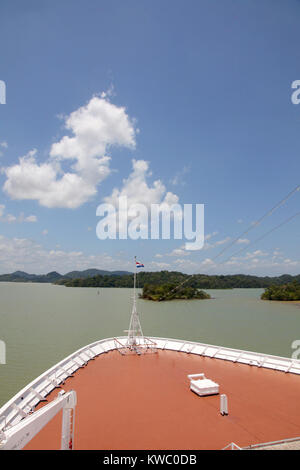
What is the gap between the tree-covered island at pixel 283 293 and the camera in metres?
65.4

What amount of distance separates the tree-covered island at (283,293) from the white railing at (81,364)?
61.2m

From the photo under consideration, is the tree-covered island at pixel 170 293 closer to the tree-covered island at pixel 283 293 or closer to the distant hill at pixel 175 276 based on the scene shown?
the tree-covered island at pixel 283 293

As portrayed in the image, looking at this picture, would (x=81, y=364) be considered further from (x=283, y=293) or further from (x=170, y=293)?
(x=283, y=293)

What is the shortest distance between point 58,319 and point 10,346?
40.4 feet

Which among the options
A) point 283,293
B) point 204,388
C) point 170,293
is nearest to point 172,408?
point 204,388

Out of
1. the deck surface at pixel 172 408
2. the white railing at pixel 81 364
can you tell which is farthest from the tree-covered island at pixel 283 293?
the deck surface at pixel 172 408

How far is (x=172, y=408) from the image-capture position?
318 inches

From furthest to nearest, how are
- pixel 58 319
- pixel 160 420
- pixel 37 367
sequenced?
pixel 58 319
pixel 37 367
pixel 160 420

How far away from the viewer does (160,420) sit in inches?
289

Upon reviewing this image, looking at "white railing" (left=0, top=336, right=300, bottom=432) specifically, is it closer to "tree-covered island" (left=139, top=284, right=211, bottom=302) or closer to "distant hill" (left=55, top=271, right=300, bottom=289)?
"tree-covered island" (left=139, top=284, right=211, bottom=302)

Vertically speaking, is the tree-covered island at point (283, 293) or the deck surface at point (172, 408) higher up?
the deck surface at point (172, 408)

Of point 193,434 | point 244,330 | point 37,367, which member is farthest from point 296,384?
point 244,330
